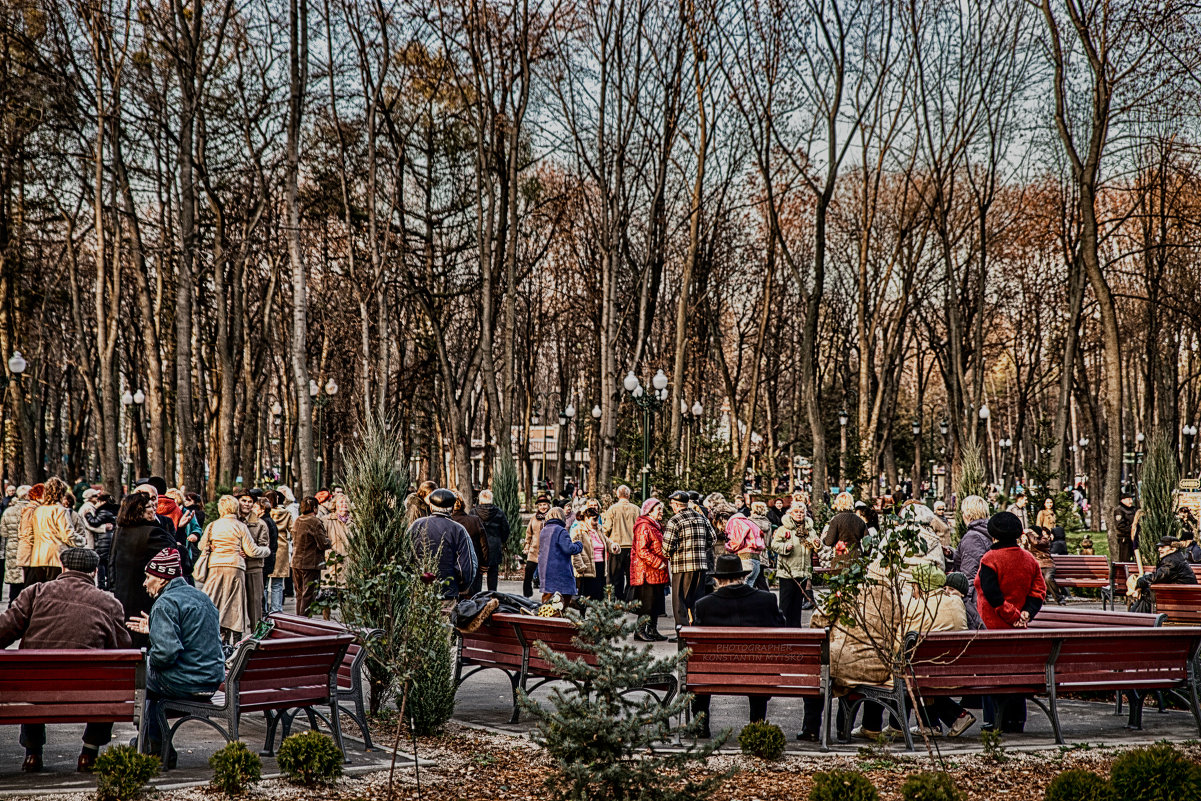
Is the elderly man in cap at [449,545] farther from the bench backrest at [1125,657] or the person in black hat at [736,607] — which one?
the bench backrest at [1125,657]

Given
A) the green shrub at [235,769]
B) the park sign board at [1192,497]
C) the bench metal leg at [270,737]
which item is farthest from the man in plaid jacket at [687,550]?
the park sign board at [1192,497]

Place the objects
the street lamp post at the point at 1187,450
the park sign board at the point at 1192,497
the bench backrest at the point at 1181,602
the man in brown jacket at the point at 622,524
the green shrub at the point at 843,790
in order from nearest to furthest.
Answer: the green shrub at the point at 843,790
the bench backrest at the point at 1181,602
the man in brown jacket at the point at 622,524
the park sign board at the point at 1192,497
the street lamp post at the point at 1187,450

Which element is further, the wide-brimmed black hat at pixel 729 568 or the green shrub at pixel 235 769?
the wide-brimmed black hat at pixel 729 568

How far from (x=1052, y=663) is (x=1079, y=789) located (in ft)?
8.82

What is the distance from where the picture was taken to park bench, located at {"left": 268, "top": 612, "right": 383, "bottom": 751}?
27.7 ft

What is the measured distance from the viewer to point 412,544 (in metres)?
9.77

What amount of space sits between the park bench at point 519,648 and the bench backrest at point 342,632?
0.93 m

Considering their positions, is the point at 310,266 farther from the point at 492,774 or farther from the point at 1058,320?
the point at 492,774

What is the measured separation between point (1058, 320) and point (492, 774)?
41.7 meters

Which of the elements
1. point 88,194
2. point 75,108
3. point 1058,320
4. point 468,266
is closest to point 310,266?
point 468,266

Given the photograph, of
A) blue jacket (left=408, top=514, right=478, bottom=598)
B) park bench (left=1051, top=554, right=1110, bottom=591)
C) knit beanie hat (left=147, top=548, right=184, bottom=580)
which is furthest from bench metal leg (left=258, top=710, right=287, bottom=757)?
park bench (left=1051, top=554, right=1110, bottom=591)

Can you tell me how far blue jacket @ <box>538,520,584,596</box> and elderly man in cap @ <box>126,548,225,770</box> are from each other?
25.9ft

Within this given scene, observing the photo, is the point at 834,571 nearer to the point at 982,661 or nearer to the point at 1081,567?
the point at 982,661

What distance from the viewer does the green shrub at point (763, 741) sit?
8102mm
